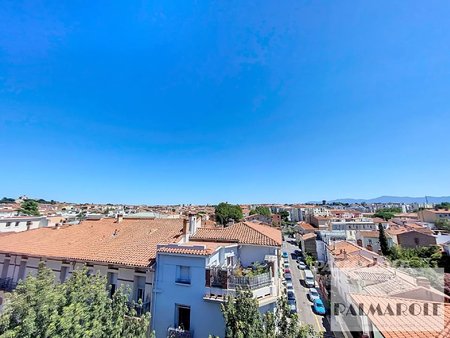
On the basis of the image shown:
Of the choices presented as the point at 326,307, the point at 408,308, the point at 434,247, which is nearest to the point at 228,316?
the point at 408,308

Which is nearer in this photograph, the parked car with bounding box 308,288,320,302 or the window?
the window

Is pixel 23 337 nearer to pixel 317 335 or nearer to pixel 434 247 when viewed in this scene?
pixel 317 335

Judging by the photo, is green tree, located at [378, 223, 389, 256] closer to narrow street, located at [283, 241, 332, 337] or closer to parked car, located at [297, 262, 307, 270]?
parked car, located at [297, 262, 307, 270]

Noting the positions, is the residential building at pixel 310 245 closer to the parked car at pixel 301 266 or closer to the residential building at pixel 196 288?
the parked car at pixel 301 266

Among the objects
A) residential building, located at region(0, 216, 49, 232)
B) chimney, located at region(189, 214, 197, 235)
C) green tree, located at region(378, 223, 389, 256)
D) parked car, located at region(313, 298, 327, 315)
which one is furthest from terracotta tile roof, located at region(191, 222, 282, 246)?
green tree, located at region(378, 223, 389, 256)

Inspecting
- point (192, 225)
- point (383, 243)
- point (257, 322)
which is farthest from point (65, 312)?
point (383, 243)

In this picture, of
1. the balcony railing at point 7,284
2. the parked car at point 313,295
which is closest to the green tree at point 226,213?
the parked car at point 313,295
